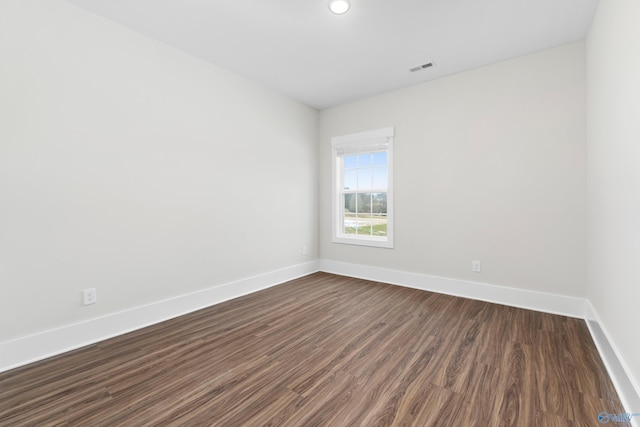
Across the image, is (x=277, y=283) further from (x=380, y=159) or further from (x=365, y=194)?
(x=380, y=159)

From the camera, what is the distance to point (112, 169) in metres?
2.28

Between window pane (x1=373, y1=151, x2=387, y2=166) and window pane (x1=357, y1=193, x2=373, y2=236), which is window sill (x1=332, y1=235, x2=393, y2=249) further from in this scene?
window pane (x1=373, y1=151, x2=387, y2=166)

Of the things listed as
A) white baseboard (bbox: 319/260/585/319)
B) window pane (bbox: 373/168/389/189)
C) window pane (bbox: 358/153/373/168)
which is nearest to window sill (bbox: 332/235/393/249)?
white baseboard (bbox: 319/260/585/319)

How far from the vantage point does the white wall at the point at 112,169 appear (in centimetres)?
187

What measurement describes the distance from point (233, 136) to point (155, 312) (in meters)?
2.00

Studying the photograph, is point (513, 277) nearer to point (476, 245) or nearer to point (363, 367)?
point (476, 245)

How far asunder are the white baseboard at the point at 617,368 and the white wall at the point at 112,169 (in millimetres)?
3163

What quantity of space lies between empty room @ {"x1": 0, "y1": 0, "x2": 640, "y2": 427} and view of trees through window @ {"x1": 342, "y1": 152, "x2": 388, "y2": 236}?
0.16 m

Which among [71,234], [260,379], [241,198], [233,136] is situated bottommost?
[260,379]

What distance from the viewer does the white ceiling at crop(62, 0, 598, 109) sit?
210 cm

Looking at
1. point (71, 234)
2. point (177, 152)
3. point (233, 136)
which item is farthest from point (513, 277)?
point (71, 234)

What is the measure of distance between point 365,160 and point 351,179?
0.37m

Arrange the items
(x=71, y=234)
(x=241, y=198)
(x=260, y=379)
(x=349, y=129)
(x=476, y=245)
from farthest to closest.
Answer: (x=349, y=129) < (x=241, y=198) < (x=476, y=245) < (x=71, y=234) < (x=260, y=379)

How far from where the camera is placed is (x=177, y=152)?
269 cm
